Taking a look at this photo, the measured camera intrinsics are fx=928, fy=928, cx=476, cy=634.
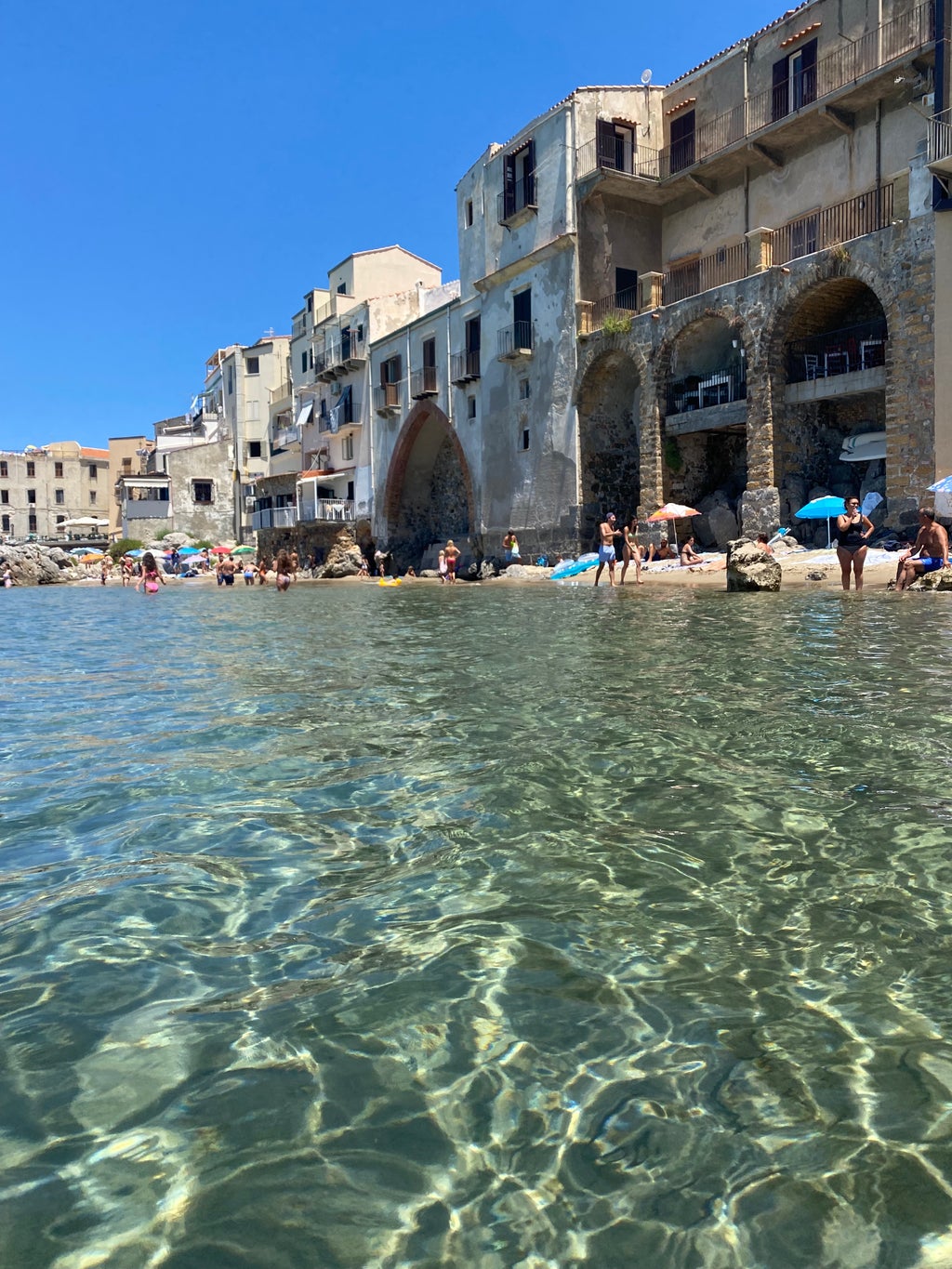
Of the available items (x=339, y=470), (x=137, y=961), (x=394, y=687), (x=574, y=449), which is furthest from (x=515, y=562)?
(x=137, y=961)

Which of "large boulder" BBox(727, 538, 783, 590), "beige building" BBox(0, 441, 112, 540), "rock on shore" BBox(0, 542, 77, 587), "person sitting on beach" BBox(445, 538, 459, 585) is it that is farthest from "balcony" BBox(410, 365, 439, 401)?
"beige building" BBox(0, 441, 112, 540)

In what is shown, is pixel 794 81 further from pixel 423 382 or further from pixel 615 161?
pixel 423 382

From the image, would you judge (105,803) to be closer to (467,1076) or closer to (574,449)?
(467,1076)

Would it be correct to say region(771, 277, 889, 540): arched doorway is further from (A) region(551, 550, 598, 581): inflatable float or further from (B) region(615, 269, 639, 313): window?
(B) region(615, 269, 639, 313): window

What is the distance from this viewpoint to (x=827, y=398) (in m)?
23.2

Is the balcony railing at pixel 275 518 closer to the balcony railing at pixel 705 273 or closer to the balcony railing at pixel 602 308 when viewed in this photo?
the balcony railing at pixel 602 308

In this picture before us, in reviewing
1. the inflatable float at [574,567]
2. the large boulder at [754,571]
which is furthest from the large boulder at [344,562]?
the large boulder at [754,571]

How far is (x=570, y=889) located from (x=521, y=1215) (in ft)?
4.83

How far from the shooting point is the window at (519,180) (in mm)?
30125

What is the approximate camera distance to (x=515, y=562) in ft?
104

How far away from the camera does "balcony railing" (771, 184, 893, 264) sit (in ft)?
72.9

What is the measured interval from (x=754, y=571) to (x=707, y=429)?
396 inches

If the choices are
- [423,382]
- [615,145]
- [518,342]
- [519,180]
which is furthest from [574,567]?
[423,382]

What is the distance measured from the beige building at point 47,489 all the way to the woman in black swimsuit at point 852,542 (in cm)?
7626
